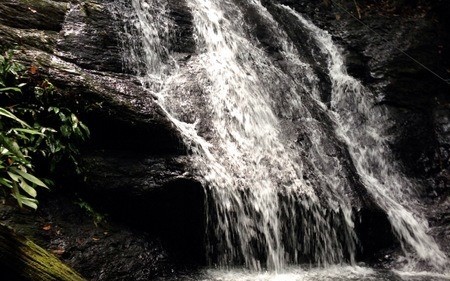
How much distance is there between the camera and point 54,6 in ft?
20.4

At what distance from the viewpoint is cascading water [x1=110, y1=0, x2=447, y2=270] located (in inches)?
216

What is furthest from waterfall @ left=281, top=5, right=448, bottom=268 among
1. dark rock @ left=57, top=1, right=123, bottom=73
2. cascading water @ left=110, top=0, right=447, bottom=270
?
dark rock @ left=57, top=1, right=123, bottom=73

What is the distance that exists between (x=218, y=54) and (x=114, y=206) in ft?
14.5

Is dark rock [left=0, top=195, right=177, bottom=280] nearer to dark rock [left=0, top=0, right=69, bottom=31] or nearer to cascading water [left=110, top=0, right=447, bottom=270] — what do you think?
cascading water [left=110, top=0, right=447, bottom=270]

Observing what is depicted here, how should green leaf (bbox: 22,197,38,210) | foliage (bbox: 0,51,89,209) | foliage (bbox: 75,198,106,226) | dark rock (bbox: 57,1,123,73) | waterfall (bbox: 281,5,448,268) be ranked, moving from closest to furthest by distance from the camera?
green leaf (bbox: 22,197,38,210), foliage (bbox: 0,51,89,209), foliage (bbox: 75,198,106,226), dark rock (bbox: 57,1,123,73), waterfall (bbox: 281,5,448,268)

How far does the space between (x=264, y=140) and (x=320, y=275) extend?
255 centimetres

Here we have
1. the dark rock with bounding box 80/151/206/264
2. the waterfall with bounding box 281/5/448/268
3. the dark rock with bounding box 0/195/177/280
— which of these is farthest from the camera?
the waterfall with bounding box 281/5/448/268

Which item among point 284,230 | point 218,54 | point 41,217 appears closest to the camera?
Answer: point 41,217

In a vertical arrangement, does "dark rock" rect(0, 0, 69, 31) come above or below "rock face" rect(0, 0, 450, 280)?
above

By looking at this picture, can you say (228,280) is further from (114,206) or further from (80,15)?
(80,15)

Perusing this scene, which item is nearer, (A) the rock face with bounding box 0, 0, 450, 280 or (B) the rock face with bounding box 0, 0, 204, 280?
(B) the rock face with bounding box 0, 0, 204, 280

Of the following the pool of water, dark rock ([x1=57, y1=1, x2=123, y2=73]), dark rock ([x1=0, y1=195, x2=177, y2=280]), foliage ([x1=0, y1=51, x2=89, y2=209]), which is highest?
dark rock ([x1=57, y1=1, x2=123, y2=73])

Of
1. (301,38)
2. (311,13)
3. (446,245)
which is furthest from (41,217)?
(311,13)

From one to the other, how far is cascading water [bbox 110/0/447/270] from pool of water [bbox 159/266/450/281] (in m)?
0.21
